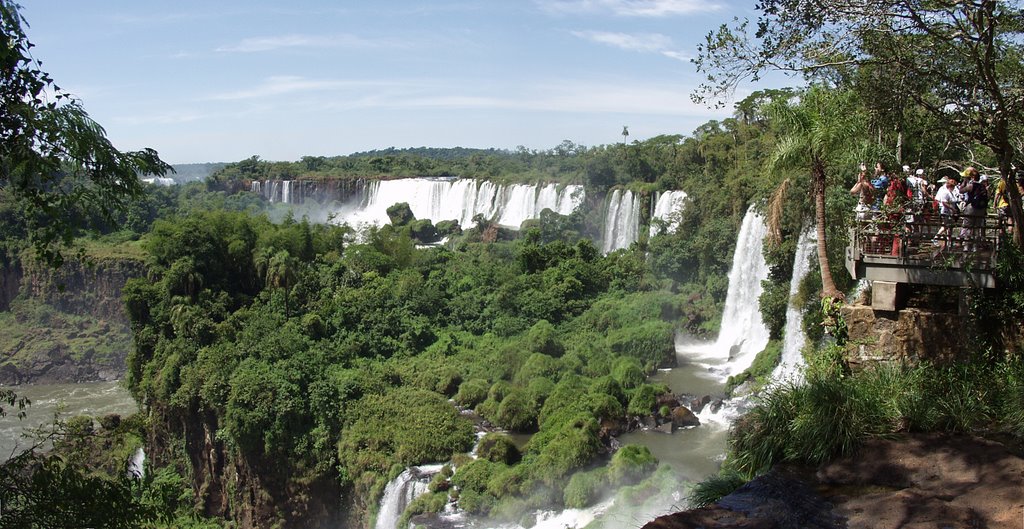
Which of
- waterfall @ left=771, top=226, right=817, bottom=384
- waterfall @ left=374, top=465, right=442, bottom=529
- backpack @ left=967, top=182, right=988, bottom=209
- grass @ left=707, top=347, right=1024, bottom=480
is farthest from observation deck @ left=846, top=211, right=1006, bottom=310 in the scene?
waterfall @ left=374, top=465, right=442, bottom=529

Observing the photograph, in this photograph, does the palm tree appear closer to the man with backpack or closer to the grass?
the man with backpack

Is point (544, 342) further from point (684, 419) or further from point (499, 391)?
point (684, 419)

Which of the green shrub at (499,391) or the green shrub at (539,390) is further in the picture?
the green shrub at (499,391)

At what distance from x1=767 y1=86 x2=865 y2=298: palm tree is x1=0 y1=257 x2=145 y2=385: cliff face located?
130ft

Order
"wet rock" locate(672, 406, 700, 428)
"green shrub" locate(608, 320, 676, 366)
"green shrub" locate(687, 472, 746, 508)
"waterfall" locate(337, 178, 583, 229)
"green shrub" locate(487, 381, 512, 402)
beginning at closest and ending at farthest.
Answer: "green shrub" locate(687, 472, 746, 508) < "wet rock" locate(672, 406, 700, 428) < "green shrub" locate(487, 381, 512, 402) < "green shrub" locate(608, 320, 676, 366) < "waterfall" locate(337, 178, 583, 229)

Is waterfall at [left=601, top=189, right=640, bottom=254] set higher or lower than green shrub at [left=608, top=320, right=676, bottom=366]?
higher

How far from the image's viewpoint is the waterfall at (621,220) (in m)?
37.9

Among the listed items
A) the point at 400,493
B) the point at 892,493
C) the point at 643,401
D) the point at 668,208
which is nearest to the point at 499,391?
the point at 643,401

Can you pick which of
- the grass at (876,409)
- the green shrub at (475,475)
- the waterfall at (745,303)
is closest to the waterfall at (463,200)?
the waterfall at (745,303)

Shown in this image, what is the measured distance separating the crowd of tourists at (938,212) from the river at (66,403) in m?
32.2

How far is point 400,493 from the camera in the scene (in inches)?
767

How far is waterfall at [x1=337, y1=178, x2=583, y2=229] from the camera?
4616cm

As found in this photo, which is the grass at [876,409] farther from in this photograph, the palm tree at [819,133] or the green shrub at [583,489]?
the green shrub at [583,489]

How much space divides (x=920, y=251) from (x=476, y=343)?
67.6 ft
